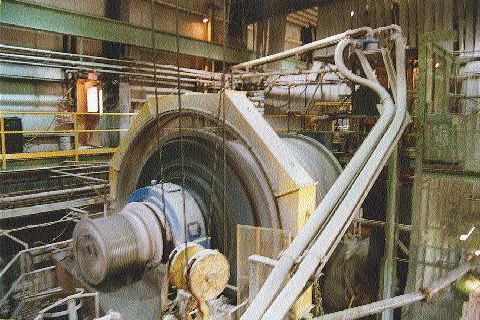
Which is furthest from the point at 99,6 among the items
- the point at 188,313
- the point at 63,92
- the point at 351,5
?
the point at 188,313

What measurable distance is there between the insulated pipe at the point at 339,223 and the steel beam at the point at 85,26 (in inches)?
316

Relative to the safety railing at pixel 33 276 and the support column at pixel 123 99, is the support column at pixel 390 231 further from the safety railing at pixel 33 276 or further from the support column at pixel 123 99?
the support column at pixel 123 99

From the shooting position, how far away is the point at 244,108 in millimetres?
4605

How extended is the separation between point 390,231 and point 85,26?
895 centimetres

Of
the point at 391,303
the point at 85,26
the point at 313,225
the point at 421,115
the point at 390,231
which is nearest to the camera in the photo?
the point at 313,225

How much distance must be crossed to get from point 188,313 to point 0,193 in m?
5.93

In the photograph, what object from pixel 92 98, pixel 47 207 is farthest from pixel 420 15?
pixel 47 207

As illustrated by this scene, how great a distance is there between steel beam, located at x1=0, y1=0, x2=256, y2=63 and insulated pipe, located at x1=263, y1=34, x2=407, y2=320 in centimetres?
803

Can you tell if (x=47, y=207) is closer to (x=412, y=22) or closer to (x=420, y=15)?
(x=412, y=22)

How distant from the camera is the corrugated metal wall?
11.3m

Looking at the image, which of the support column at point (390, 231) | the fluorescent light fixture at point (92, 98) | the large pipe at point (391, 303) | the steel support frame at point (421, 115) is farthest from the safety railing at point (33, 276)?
the fluorescent light fixture at point (92, 98)

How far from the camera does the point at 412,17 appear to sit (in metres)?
12.3

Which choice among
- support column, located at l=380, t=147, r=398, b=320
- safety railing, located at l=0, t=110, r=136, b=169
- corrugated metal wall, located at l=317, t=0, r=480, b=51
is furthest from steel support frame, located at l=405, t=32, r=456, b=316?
corrugated metal wall, located at l=317, t=0, r=480, b=51

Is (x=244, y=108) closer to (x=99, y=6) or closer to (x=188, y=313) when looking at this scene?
(x=188, y=313)
